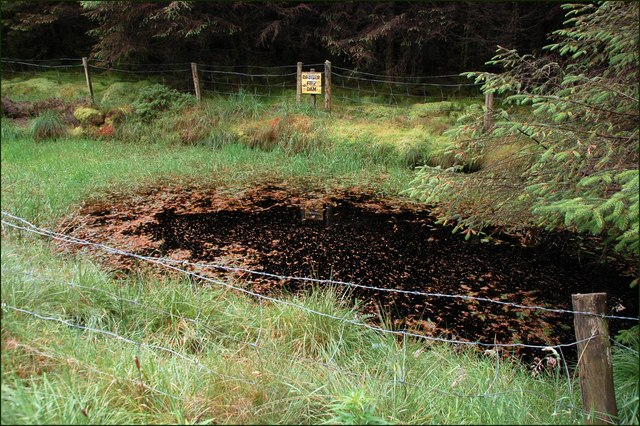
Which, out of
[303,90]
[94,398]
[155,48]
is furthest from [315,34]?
[94,398]

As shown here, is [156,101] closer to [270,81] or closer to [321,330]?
[270,81]

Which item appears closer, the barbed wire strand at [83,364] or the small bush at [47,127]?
the barbed wire strand at [83,364]

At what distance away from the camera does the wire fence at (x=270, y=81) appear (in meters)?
12.2

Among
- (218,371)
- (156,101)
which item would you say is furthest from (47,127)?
(218,371)

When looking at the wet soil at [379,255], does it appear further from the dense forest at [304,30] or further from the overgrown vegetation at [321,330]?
the dense forest at [304,30]

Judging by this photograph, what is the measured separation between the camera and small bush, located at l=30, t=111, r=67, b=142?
9.68m

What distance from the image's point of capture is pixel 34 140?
31.3ft

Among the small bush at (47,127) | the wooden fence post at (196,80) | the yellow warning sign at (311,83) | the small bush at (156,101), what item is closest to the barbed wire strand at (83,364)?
the small bush at (47,127)

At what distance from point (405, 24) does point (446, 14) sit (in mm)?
970

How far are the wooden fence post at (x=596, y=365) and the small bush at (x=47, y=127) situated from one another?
34.0 feet

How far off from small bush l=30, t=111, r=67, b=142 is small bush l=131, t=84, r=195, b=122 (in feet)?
5.41

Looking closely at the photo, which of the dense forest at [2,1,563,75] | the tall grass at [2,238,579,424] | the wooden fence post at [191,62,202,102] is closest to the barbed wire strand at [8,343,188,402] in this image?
the tall grass at [2,238,579,424]

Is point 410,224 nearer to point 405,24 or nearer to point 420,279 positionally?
point 420,279

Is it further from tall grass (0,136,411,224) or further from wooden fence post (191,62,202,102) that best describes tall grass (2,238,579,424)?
wooden fence post (191,62,202,102)
